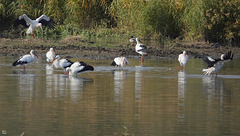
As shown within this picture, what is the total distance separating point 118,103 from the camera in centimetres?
1090

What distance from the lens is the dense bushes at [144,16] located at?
30.0 metres

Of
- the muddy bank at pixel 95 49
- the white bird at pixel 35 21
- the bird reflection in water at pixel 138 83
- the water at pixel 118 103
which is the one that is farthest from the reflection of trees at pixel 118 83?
the white bird at pixel 35 21

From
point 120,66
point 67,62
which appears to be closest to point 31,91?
point 67,62

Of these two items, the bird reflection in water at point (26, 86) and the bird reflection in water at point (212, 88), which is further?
the bird reflection in water at point (212, 88)

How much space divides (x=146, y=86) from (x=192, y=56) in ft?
36.8

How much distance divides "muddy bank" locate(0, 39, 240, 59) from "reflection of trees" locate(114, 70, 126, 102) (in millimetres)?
6033

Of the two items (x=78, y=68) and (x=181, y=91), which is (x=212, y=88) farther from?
(x=78, y=68)

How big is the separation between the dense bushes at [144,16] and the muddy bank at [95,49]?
1.63 meters

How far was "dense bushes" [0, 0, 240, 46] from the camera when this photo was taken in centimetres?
3002

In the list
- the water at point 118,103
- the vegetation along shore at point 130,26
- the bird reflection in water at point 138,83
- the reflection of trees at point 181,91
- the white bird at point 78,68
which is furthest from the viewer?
the vegetation along shore at point 130,26

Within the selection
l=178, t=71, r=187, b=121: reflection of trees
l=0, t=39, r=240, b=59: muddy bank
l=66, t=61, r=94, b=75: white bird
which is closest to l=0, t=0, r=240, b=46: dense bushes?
l=0, t=39, r=240, b=59: muddy bank

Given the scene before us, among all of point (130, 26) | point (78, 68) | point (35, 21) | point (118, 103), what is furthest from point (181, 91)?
point (130, 26)

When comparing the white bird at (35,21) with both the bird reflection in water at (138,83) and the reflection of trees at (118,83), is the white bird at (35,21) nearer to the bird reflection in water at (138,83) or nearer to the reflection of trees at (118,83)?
the bird reflection in water at (138,83)

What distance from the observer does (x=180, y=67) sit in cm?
1930
